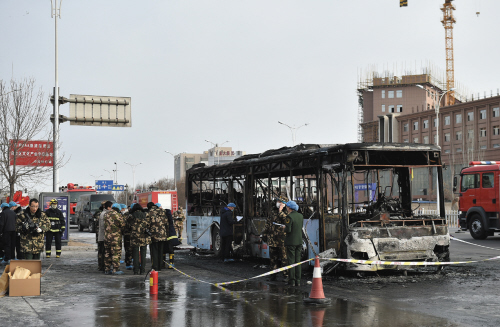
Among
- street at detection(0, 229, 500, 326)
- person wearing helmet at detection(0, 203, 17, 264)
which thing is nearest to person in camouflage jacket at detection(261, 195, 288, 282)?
street at detection(0, 229, 500, 326)

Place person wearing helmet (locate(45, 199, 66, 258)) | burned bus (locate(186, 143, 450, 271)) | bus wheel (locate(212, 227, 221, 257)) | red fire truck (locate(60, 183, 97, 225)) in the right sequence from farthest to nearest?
1. red fire truck (locate(60, 183, 97, 225))
2. person wearing helmet (locate(45, 199, 66, 258))
3. bus wheel (locate(212, 227, 221, 257))
4. burned bus (locate(186, 143, 450, 271))

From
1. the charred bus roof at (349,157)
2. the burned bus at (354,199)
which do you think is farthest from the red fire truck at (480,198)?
the charred bus roof at (349,157)

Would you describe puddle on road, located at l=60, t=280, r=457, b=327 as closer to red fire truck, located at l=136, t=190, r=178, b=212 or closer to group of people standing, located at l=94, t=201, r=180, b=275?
group of people standing, located at l=94, t=201, r=180, b=275

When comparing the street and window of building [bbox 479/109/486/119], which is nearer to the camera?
the street

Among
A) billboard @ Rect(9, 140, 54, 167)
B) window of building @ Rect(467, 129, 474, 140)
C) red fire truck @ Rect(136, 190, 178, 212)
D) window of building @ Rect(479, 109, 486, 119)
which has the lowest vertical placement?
red fire truck @ Rect(136, 190, 178, 212)

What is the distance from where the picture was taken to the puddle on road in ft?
28.1

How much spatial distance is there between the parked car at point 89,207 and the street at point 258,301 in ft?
86.5

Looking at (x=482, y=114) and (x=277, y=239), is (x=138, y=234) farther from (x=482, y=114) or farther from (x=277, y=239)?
(x=482, y=114)

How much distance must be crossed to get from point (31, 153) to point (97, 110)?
672cm

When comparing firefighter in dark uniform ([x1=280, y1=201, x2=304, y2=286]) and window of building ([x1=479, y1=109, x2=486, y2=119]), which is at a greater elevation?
window of building ([x1=479, y1=109, x2=486, y2=119])

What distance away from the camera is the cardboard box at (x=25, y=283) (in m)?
11.0

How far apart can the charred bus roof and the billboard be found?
1754 centimetres

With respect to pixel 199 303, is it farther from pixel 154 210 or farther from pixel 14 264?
pixel 154 210

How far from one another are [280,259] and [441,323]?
565 cm
